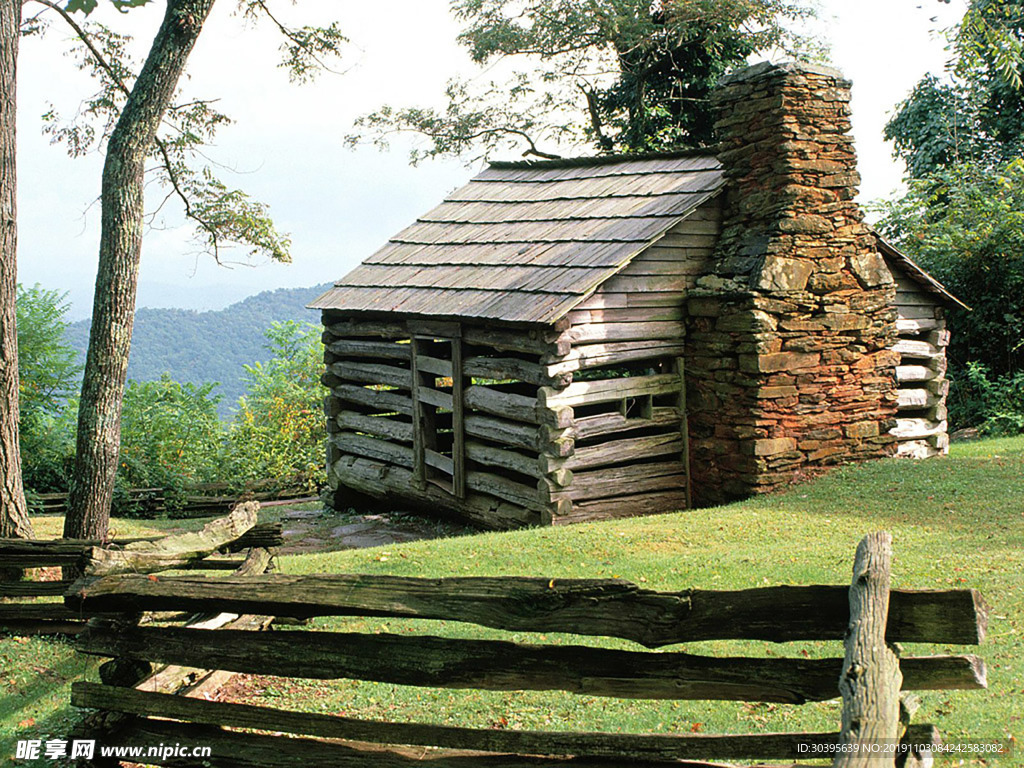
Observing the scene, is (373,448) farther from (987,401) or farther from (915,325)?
(987,401)

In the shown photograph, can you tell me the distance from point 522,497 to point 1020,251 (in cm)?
1142

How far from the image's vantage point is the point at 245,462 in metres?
19.2

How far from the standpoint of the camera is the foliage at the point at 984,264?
17.5 meters

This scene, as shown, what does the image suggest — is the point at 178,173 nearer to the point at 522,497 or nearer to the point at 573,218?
the point at 573,218

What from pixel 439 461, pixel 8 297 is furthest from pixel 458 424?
pixel 8 297

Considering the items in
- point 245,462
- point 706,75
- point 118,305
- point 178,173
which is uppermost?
point 706,75

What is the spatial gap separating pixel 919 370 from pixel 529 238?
5.81 meters

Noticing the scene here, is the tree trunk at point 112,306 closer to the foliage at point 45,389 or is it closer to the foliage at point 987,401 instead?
the foliage at point 45,389

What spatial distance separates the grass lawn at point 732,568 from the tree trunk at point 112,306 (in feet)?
6.17

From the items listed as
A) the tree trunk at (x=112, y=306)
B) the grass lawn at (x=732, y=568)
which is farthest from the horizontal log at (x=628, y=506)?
the tree trunk at (x=112, y=306)

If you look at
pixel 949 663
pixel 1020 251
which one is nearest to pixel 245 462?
pixel 1020 251

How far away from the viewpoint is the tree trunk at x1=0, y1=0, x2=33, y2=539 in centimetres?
802

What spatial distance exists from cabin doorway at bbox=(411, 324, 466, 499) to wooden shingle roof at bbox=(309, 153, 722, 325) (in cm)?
53

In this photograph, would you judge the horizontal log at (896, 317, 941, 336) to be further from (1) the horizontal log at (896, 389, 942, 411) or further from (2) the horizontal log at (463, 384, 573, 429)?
(2) the horizontal log at (463, 384, 573, 429)
